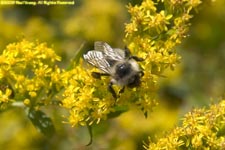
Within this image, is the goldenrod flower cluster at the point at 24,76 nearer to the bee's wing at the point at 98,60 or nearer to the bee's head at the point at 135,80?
the bee's wing at the point at 98,60

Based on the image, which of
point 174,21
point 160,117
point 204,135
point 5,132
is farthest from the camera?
point 160,117

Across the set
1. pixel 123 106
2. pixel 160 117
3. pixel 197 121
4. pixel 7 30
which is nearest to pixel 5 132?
Answer: pixel 7 30

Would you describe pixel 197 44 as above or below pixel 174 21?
below

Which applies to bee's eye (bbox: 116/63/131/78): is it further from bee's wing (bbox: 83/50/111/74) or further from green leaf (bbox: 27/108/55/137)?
green leaf (bbox: 27/108/55/137)

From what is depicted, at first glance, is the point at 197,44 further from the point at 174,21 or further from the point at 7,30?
the point at 174,21

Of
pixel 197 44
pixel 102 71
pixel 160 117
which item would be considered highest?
pixel 102 71

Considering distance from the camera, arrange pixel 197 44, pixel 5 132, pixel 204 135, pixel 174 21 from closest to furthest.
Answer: pixel 204 135 → pixel 174 21 → pixel 5 132 → pixel 197 44

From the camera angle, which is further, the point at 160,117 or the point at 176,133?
the point at 160,117

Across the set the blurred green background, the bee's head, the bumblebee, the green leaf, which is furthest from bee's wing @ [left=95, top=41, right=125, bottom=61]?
the blurred green background
